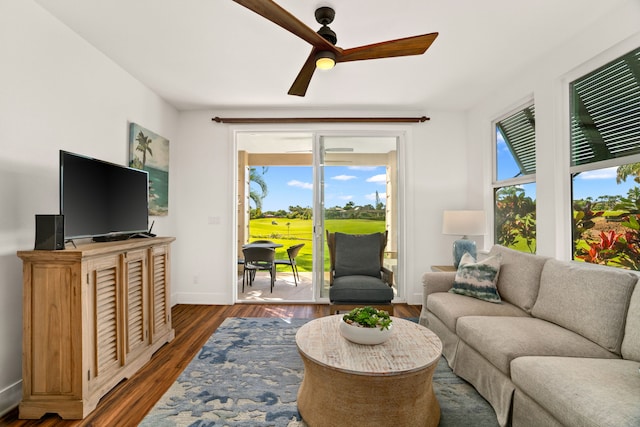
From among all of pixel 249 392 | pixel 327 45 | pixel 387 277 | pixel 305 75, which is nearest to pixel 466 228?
pixel 387 277

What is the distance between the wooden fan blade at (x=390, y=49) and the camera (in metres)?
1.93

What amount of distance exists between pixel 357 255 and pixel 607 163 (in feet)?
7.92

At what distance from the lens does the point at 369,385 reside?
1.63 metres

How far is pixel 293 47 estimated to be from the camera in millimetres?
2781

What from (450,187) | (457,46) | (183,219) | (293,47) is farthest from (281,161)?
(457,46)

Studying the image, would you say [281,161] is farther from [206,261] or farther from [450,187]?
[450,187]

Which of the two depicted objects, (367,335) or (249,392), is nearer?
(367,335)

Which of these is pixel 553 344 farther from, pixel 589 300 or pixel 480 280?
pixel 480 280

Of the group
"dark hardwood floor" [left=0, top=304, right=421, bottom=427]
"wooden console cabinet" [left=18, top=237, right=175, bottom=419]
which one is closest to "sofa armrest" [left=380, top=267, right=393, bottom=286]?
"dark hardwood floor" [left=0, top=304, right=421, bottom=427]

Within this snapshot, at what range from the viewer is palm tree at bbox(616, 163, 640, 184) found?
2.24 metres

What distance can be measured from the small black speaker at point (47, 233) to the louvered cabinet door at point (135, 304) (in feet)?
1.66

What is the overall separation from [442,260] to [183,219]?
3.62 meters

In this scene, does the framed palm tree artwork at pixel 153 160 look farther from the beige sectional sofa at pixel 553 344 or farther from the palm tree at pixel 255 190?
the beige sectional sofa at pixel 553 344

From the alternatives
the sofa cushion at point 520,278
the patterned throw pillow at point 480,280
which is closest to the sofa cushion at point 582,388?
the sofa cushion at point 520,278
